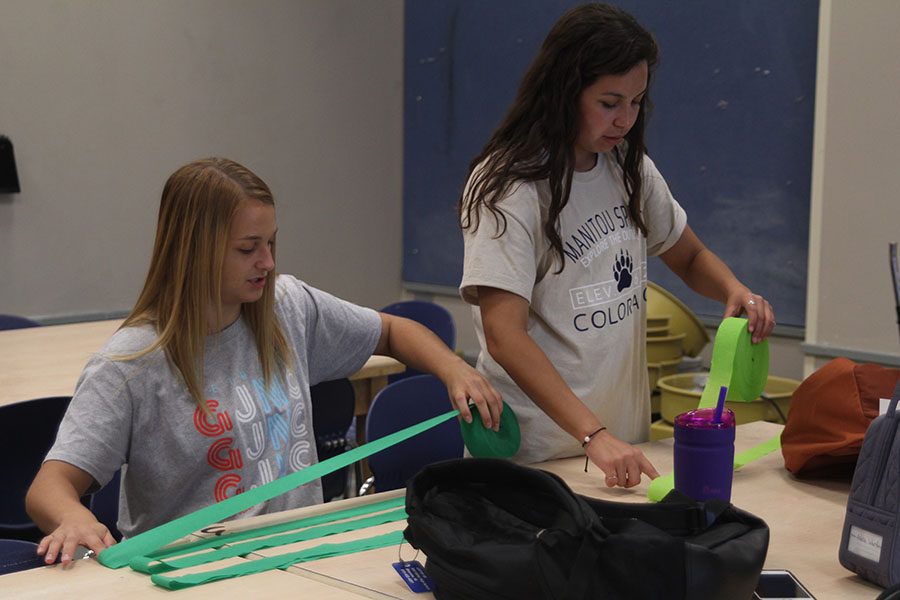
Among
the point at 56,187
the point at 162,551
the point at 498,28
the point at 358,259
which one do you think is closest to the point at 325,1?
the point at 498,28

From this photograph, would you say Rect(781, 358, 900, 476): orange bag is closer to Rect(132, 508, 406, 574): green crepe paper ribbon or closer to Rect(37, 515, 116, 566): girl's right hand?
Rect(132, 508, 406, 574): green crepe paper ribbon

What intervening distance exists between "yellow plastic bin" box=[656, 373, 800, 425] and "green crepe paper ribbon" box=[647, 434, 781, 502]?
1.28 m

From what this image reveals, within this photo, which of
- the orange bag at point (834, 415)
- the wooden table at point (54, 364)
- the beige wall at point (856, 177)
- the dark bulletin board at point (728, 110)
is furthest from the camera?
the dark bulletin board at point (728, 110)

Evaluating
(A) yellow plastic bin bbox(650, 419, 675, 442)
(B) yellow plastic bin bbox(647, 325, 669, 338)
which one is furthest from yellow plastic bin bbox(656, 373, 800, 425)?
(B) yellow plastic bin bbox(647, 325, 669, 338)

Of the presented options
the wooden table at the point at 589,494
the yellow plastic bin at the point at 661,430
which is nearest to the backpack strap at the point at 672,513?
the wooden table at the point at 589,494

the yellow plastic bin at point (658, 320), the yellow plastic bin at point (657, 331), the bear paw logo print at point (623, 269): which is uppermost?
the bear paw logo print at point (623, 269)

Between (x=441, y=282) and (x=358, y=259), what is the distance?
50 centimetres

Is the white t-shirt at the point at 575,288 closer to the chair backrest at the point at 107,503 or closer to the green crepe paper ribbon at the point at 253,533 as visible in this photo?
the green crepe paper ribbon at the point at 253,533

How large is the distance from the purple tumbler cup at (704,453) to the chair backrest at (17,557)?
100 centimetres

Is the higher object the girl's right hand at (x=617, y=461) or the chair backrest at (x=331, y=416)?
the girl's right hand at (x=617, y=461)

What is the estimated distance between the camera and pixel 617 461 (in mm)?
1795

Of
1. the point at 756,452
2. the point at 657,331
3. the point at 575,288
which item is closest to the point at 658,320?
the point at 657,331

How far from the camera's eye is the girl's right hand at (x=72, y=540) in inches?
60.4

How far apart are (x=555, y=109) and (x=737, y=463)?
2.49 ft
